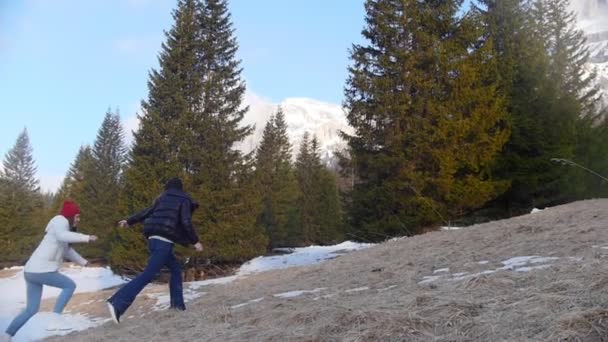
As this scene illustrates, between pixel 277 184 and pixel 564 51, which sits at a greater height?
pixel 564 51

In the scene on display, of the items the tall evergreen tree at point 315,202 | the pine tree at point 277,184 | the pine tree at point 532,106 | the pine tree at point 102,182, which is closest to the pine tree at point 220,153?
the pine tree at point 532,106

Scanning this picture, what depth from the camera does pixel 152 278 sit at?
6.41 metres

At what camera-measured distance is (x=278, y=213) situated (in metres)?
42.6

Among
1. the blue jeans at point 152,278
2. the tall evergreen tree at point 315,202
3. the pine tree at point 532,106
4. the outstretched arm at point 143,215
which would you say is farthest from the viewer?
the tall evergreen tree at point 315,202

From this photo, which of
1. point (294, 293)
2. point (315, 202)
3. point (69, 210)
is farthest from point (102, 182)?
point (294, 293)

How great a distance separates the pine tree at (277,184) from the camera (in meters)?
41.2

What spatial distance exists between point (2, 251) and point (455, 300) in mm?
47731

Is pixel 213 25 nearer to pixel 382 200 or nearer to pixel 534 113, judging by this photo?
pixel 382 200

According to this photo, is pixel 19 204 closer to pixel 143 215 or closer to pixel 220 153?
pixel 220 153

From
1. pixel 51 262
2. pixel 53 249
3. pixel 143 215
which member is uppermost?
pixel 143 215

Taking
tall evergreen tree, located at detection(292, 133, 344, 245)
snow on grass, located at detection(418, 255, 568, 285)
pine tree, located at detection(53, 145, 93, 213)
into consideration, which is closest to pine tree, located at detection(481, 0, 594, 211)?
snow on grass, located at detection(418, 255, 568, 285)

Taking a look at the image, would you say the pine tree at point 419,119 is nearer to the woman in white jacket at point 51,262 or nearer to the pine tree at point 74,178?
the woman in white jacket at point 51,262

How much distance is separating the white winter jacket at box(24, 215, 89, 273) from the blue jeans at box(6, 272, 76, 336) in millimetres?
91

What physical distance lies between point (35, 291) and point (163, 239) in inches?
80.2
